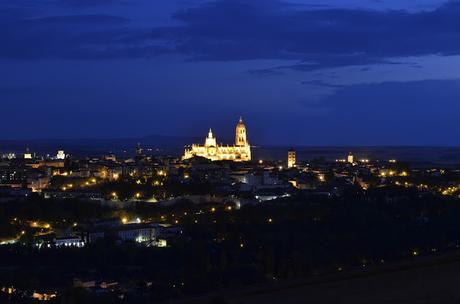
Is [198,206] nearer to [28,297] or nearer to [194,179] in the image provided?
[194,179]

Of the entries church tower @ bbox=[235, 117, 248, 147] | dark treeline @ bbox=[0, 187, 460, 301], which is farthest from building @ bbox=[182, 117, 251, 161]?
dark treeline @ bbox=[0, 187, 460, 301]

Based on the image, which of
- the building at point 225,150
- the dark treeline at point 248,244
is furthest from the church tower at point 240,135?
the dark treeline at point 248,244

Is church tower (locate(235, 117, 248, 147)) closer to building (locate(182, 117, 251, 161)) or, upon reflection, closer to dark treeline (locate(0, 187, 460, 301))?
building (locate(182, 117, 251, 161))

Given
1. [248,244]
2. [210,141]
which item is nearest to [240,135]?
[210,141]

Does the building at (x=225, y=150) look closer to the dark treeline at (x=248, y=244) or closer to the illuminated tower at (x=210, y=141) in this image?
the illuminated tower at (x=210, y=141)

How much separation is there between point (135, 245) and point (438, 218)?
23.8 ft

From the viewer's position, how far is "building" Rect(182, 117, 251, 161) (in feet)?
141

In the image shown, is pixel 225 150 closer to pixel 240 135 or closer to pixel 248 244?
pixel 240 135

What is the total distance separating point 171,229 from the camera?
16.1 m

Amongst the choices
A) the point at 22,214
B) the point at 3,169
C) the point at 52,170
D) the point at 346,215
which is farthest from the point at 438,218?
the point at 3,169

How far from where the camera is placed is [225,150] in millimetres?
43531

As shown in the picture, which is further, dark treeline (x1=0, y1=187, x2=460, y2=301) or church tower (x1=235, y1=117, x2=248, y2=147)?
church tower (x1=235, y1=117, x2=248, y2=147)

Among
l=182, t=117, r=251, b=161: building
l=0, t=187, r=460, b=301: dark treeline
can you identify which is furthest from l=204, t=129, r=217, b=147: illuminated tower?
l=0, t=187, r=460, b=301: dark treeline

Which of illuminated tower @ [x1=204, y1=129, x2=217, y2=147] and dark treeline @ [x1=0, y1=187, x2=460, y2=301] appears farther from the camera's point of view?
illuminated tower @ [x1=204, y1=129, x2=217, y2=147]
